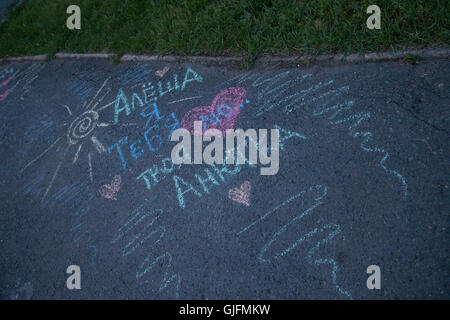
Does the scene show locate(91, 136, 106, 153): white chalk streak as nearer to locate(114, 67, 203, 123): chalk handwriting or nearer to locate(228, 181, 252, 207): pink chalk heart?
locate(114, 67, 203, 123): chalk handwriting

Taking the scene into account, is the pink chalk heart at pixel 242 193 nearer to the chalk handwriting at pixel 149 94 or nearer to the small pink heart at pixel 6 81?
the chalk handwriting at pixel 149 94

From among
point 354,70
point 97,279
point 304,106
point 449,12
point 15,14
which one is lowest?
point 97,279

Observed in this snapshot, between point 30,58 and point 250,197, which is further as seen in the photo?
point 30,58

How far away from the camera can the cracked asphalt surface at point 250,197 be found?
2152mm

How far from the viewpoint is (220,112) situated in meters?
3.21

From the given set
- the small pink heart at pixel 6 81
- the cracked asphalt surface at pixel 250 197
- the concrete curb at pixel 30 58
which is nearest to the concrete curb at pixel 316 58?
the cracked asphalt surface at pixel 250 197

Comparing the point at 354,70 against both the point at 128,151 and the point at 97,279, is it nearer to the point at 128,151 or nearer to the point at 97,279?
the point at 128,151

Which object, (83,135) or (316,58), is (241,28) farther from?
(83,135)

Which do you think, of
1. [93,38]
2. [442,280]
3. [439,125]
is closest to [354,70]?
[439,125]

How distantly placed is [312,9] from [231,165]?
7.12 ft

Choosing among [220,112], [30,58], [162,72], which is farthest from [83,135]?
[30,58]

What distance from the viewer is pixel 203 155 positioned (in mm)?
2992

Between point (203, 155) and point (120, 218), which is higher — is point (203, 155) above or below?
above

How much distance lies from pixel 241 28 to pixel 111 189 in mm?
2465
